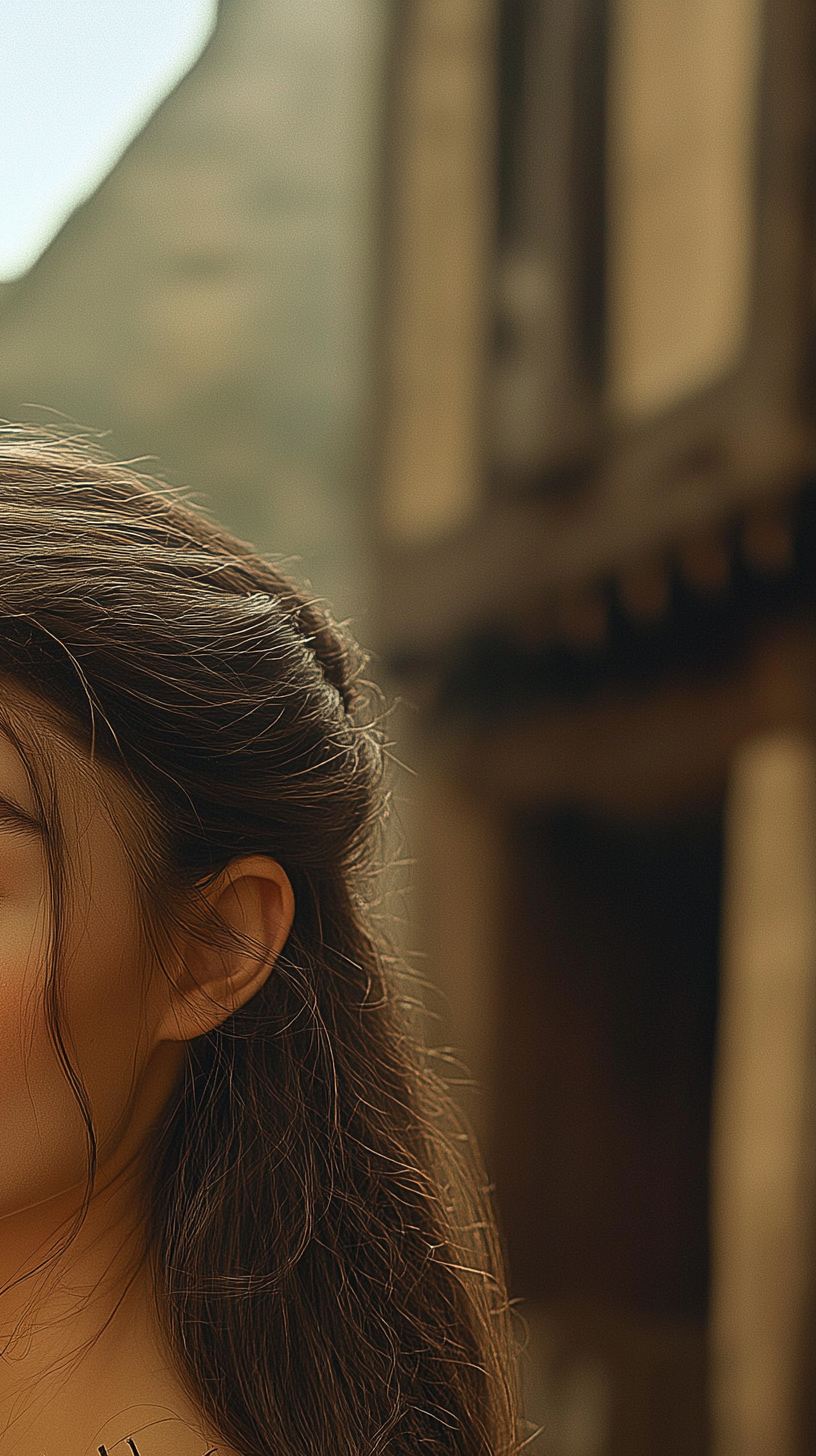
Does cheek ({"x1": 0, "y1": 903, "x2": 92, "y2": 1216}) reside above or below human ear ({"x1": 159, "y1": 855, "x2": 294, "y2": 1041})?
below

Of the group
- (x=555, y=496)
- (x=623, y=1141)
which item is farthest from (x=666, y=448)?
(x=623, y=1141)

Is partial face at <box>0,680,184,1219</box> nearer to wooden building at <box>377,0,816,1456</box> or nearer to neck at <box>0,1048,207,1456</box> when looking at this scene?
neck at <box>0,1048,207,1456</box>

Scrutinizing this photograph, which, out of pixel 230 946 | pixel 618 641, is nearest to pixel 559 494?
pixel 618 641

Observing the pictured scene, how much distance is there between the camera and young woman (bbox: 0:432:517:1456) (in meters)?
0.64

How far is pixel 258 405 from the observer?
2217 mm

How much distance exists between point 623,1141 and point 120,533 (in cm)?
170

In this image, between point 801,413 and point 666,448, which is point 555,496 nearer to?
point 666,448

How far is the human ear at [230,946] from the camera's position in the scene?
0.68 metres

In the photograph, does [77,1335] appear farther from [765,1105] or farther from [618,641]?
[618,641]

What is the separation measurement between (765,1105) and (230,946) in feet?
4.79

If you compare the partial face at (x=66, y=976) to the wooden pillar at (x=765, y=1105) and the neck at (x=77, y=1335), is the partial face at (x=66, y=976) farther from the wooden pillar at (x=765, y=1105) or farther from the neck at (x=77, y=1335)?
the wooden pillar at (x=765, y=1105)

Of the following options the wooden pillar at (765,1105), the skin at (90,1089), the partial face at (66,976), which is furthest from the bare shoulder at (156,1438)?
the wooden pillar at (765,1105)

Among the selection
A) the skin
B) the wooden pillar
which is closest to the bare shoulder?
the skin

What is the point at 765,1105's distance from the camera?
198cm
